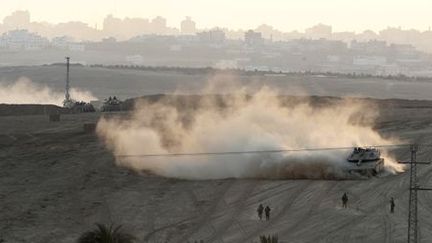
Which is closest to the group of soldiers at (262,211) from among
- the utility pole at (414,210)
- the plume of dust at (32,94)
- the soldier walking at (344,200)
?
the soldier walking at (344,200)

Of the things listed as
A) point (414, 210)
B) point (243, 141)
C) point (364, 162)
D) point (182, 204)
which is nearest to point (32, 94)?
point (243, 141)

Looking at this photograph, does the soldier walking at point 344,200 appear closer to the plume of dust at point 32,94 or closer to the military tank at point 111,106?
the military tank at point 111,106

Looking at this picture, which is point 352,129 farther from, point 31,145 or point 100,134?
point 31,145

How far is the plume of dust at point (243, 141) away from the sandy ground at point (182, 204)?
1.67 meters

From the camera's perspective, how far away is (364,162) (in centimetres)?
4138

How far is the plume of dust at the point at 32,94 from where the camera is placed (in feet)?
389

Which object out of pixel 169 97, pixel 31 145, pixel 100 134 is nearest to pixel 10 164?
pixel 31 145

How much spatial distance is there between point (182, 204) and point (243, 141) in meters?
9.80

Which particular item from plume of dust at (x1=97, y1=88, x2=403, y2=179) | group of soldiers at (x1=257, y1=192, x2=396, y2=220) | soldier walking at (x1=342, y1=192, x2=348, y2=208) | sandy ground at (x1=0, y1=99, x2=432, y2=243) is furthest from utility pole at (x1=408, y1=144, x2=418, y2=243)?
plume of dust at (x1=97, y1=88, x2=403, y2=179)

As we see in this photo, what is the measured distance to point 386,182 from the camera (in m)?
39.8

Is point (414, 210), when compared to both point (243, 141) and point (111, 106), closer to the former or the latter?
point (243, 141)

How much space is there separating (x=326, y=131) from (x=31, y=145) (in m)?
22.6

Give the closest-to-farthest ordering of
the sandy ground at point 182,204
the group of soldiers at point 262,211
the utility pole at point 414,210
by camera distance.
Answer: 1. the utility pole at point 414,210
2. the sandy ground at point 182,204
3. the group of soldiers at point 262,211

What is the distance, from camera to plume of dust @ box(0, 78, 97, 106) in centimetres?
11856
